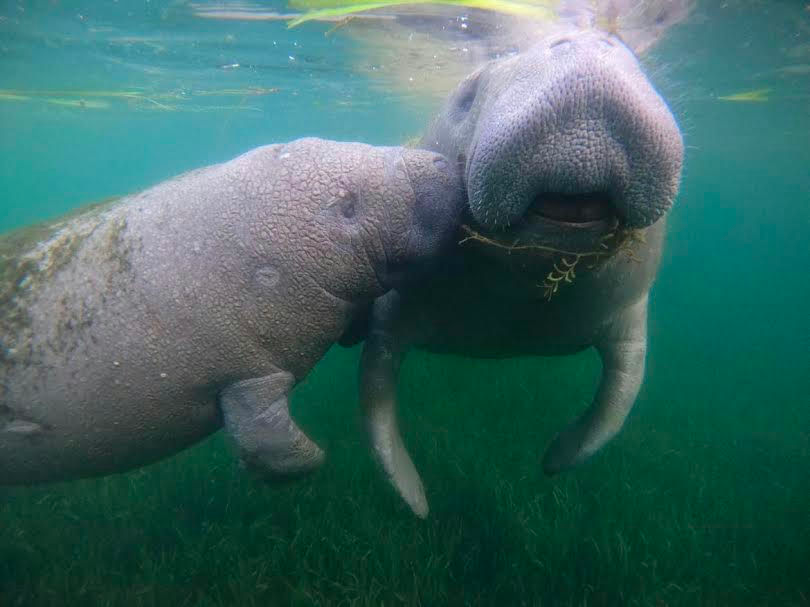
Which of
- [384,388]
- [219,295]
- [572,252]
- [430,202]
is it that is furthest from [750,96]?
[219,295]

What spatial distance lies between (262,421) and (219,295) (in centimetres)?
88

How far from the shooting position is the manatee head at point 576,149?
209 centimetres

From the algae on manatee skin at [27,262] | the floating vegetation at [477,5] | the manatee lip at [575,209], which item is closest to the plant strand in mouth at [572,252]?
the manatee lip at [575,209]

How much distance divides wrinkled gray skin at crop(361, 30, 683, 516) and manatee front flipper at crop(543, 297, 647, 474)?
1cm

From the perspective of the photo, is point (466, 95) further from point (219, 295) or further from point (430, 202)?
point (219, 295)

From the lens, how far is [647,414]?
35.8 ft

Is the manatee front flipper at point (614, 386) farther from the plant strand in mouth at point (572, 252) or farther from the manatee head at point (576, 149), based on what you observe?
the manatee head at point (576, 149)

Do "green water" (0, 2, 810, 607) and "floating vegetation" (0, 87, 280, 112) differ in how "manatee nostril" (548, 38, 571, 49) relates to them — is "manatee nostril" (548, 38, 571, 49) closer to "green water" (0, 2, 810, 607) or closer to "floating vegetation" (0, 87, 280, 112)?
"green water" (0, 2, 810, 607)

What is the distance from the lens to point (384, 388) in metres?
4.25

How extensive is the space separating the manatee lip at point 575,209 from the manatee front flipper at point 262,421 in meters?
2.09

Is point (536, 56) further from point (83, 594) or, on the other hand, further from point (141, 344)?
point (83, 594)

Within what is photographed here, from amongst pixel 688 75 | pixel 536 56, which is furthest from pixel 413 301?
pixel 688 75

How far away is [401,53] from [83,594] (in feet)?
49.8

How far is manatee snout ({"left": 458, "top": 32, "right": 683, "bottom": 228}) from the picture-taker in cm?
209
